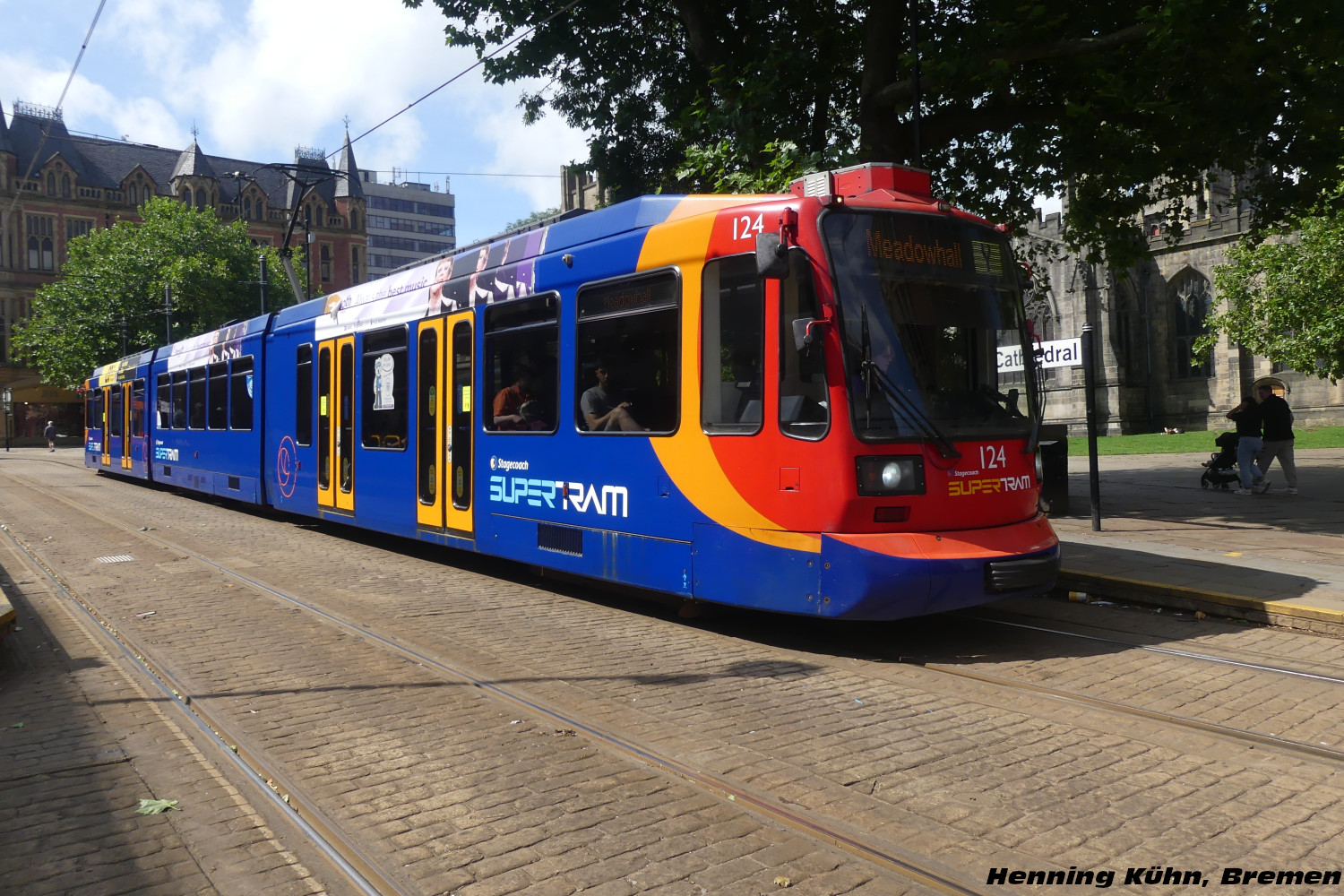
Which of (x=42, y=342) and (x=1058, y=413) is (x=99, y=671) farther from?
(x=42, y=342)

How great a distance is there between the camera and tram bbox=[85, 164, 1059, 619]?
6.37 metres

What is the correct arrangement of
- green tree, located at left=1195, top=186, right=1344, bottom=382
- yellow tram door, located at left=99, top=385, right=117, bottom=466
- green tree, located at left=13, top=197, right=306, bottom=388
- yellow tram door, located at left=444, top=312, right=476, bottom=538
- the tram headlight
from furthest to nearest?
green tree, located at left=13, top=197, right=306, bottom=388
green tree, located at left=1195, top=186, right=1344, bottom=382
yellow tram door, located at left=99, top=385, right=117, bottom=466
yellow tram door, located at left=444, top=312, right=476, bottom=538
the tram headlight

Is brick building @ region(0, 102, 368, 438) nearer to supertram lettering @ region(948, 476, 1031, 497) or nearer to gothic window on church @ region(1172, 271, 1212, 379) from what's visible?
gothic window on church @ region(1172, 271, 1212, 379)

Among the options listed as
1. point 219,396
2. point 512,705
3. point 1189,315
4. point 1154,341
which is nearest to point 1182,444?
point 1154,341

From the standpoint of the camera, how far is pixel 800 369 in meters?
6.47

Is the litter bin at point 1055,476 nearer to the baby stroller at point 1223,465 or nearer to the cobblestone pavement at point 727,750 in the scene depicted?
the baby stroller at point 1223,465

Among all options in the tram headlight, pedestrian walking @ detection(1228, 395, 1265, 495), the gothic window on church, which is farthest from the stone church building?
the tram headlight

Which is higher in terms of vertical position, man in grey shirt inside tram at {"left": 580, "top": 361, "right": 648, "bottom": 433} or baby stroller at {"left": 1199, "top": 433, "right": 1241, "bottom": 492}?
man in grey shirt inside tram at {"left": 580, "top": 361, "right": 648, "bottom": 433}

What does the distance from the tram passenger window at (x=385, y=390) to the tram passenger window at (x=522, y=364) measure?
181cm

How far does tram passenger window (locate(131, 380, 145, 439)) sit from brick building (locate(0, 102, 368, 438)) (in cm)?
3946

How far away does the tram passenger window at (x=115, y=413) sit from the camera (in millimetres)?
24984

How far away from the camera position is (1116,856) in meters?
3.47

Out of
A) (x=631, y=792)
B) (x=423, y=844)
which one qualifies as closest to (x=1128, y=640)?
(x=631, y=792)

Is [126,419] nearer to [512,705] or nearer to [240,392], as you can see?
[240,392]
